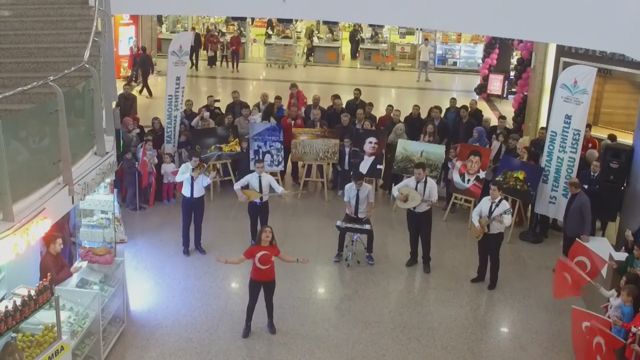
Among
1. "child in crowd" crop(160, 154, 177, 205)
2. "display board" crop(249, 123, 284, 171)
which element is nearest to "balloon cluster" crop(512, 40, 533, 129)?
"display board" crop(249, 123, 284, 171)

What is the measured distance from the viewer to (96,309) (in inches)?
306

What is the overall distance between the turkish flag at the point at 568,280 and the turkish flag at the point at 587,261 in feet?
1.10

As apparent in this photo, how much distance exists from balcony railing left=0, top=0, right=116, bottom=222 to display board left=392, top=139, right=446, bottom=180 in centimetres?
576

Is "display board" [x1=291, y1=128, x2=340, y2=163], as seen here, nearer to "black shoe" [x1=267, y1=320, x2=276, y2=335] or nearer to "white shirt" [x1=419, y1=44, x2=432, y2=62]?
"black shoe" [x1=267, y1=320, x2=276, y2=335]

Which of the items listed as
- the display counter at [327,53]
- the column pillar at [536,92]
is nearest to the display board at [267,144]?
the column pillar at [536,92]

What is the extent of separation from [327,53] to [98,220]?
68.6 feet

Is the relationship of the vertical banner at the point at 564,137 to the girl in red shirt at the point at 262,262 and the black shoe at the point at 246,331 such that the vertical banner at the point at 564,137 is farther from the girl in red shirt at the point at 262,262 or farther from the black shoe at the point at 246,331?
the black shoe at the point at 246,331

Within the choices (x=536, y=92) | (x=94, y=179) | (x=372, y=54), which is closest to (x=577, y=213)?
(x=94, y=179)

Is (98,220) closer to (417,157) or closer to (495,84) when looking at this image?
(417,157)

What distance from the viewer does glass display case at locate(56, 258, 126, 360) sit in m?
7.63

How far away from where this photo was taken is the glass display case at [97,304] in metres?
7.63

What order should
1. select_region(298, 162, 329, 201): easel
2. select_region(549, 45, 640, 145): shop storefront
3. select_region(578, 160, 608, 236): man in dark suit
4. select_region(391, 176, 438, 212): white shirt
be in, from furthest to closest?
select_region(549, 45, 640, 145): shop storefront
select_region(298, 162, 329, 201): easel
select_region(578, 160, 608, 236): man in dark suit
select_region(391, 176, 438, 212): white shirt

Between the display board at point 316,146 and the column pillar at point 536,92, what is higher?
the column pillar at point 536,92

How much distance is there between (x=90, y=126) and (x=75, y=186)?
2.57 ft
